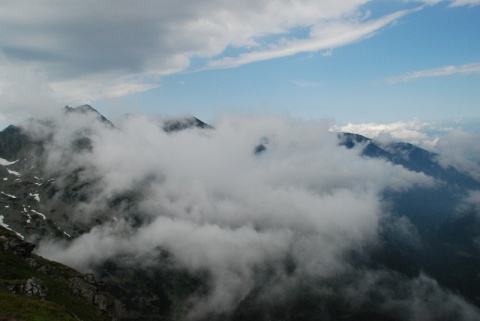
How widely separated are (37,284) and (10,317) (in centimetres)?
3001

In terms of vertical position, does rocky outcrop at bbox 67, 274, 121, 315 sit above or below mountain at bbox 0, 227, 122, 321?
below

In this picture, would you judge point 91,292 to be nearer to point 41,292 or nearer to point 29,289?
point 41,292

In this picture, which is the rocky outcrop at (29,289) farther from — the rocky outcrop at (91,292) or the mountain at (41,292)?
the rocky outcrop at (91,292)

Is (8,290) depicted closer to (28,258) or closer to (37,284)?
Result: (37,284)

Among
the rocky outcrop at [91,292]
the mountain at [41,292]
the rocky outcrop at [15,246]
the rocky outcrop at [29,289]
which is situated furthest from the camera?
the rocky outcrop at [15,246]

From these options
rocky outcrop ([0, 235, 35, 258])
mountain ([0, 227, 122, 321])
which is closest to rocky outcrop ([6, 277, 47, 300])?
mountain ([0, 227, 122, 321])

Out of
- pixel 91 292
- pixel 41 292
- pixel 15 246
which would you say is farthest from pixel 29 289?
pixel 15 246

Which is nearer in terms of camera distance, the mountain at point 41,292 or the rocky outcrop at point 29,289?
the mountain at point 41,292

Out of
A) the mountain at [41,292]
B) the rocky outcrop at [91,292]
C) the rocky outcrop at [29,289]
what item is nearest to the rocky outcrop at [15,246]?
the mountain at [41,292]

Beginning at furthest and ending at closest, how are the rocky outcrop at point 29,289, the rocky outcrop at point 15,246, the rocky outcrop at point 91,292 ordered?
1. the rocky outcrop at point 15,246
2. the rocky outcrop at point 91,292
3. the rocky outcrop at point 29,289

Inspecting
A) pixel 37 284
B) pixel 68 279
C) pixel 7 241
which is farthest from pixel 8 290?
pixel 7 241

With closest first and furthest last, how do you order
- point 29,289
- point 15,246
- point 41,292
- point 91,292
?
point 29,289 < point 41,292 < point 91,292 < point 15,246

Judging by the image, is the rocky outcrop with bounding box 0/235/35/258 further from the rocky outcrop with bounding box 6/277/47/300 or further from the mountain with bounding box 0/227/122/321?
the rocky outcrop with bounding box 6/277/47/300

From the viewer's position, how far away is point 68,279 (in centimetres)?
11950
